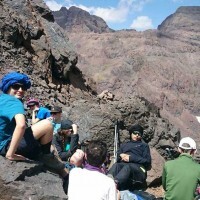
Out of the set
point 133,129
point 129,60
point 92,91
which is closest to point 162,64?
point 129,60

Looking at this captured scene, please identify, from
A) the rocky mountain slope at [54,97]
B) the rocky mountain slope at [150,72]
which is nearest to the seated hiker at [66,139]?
the rocky mountain slope at [54,97]

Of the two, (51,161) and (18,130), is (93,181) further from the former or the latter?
(51,161)

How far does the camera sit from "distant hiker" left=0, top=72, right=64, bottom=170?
434 centimetres

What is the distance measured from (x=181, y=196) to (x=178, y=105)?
529 ft

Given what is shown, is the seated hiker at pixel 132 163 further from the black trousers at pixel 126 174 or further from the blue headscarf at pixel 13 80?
the blue headscarf at pixel 13 80

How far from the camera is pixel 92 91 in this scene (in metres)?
19.6

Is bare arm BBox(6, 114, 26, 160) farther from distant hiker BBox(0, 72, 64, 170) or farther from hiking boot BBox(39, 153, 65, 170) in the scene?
hiking boot BBox(39, 153, 65, 170)

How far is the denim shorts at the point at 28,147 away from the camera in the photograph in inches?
183

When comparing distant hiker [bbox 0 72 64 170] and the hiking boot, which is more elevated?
distant hiker [bbox 0 72 64 170]

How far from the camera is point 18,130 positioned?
4254 millimetres

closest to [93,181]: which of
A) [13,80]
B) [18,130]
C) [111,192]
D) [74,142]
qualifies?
[111,192]

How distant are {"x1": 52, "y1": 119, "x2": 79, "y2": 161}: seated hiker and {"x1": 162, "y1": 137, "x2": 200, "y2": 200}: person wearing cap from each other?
256 cm

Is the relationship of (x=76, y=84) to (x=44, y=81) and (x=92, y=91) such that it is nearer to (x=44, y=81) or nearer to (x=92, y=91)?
A: (x=92, y=91)

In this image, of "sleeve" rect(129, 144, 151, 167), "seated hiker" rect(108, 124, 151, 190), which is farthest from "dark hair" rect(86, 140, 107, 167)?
"sleeve" rect(129, 144, 151, 167)
